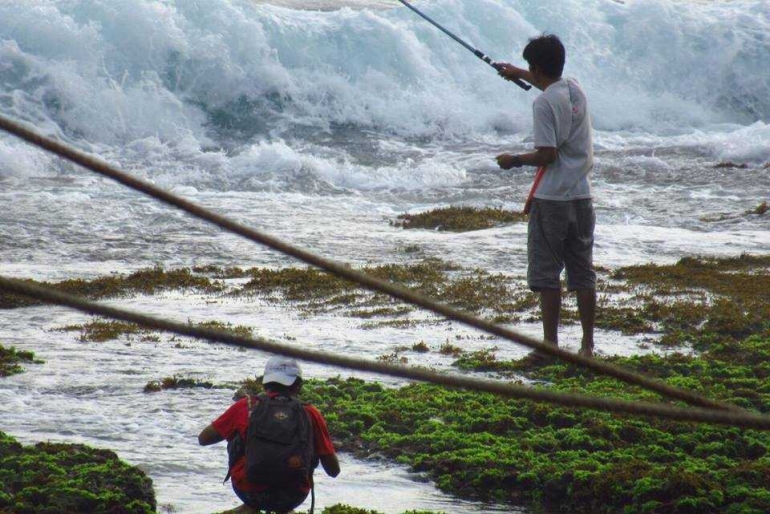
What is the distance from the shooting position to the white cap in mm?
4590

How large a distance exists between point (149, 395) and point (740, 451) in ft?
13.2

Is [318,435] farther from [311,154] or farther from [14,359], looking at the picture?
[311,154]

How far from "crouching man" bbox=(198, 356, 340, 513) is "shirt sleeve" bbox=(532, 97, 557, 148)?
307 centimetres

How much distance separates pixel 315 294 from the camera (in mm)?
11938

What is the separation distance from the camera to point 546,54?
277 inches

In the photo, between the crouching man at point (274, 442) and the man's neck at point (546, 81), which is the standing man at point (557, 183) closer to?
the man's neck at point (546, 81)

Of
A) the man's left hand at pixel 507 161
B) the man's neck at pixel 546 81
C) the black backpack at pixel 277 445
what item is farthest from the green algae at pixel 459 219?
the black backpack at pixel 277 445

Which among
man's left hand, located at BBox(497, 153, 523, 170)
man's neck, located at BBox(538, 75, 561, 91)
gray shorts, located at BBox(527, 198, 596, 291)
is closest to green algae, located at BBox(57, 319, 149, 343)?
gray shorts, located at BBox(527, 198, 596, 291)

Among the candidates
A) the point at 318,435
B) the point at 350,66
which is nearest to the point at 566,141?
the point at 318,435

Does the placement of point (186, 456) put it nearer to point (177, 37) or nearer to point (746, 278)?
point (746, 278)

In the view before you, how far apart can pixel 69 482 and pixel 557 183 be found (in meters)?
3.75

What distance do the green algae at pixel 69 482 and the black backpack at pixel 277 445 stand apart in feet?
3.15

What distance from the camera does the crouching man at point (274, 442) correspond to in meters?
4.50

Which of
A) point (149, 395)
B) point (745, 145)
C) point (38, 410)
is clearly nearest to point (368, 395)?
point (149, 395)
